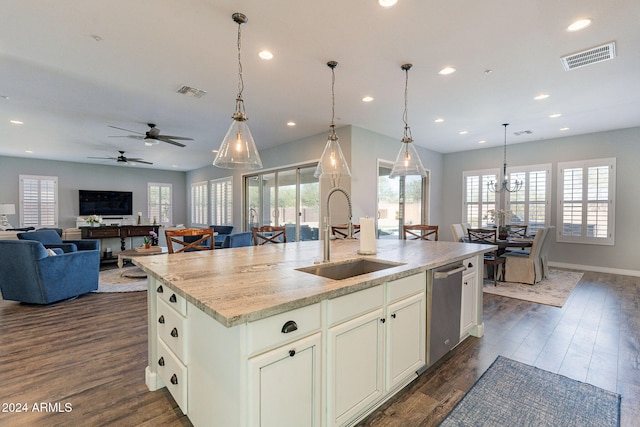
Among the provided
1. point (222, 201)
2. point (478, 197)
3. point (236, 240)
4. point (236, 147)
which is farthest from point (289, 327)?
point (222, 201)

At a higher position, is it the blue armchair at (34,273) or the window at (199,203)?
the window at (199,203)

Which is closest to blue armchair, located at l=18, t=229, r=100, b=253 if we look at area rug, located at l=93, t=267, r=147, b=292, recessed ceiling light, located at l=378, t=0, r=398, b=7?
area rug, located at l=93, t=267, r=147, b=292

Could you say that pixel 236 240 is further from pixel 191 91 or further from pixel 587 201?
pixel 587 201

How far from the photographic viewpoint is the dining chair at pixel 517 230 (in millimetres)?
5996

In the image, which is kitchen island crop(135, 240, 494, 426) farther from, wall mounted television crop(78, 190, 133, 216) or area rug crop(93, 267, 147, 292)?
wall mounted television crop(78, 190, 133, 216)

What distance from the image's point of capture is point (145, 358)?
99.0 inches

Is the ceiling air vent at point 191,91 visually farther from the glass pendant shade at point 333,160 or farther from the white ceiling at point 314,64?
the glass pendant shade at point 333,160

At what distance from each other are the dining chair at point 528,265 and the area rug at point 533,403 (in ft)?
10.5

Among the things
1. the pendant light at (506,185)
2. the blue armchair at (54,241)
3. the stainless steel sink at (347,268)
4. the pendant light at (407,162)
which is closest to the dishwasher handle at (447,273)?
the stainless steel sink at (347,268)

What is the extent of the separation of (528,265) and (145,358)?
5.66m

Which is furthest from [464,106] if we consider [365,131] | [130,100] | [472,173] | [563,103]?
[130,100]

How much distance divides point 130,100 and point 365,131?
3930 mm

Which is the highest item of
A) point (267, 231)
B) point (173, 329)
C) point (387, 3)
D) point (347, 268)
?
point (387, 3)

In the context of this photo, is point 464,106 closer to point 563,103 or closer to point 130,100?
point 563,103
